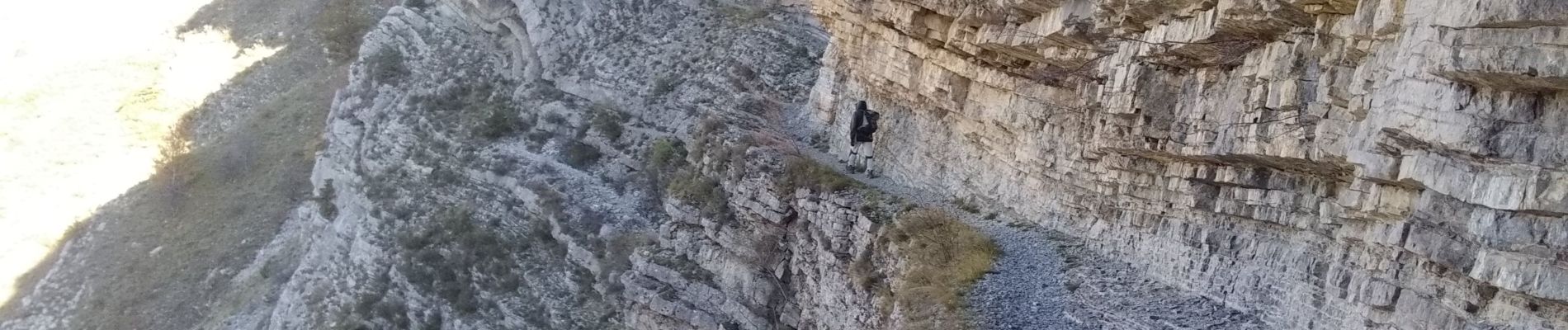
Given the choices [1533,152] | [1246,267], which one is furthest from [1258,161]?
[1533,152]

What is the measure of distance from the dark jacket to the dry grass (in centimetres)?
280

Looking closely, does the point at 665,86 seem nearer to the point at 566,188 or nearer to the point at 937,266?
the point at 566,188

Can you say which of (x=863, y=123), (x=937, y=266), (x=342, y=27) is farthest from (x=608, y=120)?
(x=342, y=27)

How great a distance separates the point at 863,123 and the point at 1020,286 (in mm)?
5210

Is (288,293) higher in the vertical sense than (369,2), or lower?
lower

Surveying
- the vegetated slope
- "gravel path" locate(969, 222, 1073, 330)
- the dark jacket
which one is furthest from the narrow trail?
the vegetated slope

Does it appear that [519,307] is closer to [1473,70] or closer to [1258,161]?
[1258,161]

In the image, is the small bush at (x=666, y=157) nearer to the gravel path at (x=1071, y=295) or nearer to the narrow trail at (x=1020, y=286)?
the narrow trail at (x=1020, y=286)

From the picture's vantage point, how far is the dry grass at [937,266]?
1075 centimetres

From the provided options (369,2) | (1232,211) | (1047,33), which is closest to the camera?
(1232,211)

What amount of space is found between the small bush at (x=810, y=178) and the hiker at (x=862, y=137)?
1.28ft

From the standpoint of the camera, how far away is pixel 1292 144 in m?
8.01

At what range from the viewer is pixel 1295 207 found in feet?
Result: 27.8

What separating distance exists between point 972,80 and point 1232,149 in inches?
213
